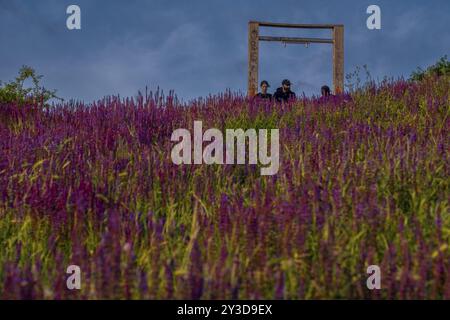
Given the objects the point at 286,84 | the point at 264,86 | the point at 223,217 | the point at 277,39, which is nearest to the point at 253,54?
the point at 277,39

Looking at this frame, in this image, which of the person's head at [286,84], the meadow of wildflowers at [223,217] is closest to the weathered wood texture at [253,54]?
the person's head at [286,84]

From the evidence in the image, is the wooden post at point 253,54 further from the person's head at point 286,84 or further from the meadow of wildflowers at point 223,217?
the meadow of wildflowers at point 223,217

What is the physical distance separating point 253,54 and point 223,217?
44.4 feet

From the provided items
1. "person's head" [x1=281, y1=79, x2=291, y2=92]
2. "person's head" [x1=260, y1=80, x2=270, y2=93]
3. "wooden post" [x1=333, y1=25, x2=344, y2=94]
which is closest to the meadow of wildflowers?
"person's head" [x1=281, y1=79, x2=291, y2=92]

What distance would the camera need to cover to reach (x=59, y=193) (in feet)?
10.6

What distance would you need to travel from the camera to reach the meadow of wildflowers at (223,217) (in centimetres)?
215

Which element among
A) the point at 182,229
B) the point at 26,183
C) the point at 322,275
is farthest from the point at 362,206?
the point at 26,183

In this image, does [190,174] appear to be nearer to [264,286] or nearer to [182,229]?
[182,229]

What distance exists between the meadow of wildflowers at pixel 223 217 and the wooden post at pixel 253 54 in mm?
10608

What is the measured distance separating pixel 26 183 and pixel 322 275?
2079 millimetres

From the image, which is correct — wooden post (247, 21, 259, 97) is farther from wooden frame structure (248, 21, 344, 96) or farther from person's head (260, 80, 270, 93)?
person's head (260, 80, 270, 93)

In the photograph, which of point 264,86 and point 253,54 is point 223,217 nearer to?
point 264,86

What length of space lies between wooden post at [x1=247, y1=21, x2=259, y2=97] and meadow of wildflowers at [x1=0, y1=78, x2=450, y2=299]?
34.8 feet

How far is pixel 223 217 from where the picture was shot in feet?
9.36
